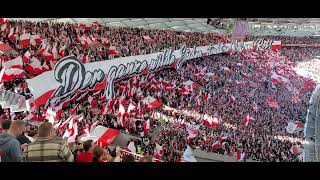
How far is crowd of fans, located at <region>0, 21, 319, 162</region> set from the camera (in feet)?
29.3

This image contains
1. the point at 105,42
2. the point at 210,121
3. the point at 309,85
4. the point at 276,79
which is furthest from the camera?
the point at 309,85

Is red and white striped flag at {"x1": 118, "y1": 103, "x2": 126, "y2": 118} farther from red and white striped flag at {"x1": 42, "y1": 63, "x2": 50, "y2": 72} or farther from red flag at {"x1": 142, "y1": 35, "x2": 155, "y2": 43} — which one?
red flag at {"x1": 142, "y1": 35, "x2": 155, "y2": 43}

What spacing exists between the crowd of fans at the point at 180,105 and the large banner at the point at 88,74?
29cm

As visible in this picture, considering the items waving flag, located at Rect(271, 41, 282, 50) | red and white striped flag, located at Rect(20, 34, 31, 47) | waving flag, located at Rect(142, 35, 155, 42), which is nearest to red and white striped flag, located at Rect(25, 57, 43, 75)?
red and white striped flag, located at Rect(20, 34, 31, 47)

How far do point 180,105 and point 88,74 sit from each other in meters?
5.72

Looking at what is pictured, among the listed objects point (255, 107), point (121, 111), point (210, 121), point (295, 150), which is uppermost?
point (255, 107)

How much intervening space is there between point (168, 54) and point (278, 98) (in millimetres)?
7418

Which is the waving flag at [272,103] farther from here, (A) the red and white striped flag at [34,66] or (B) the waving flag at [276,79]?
(A) the red and white striped flag at [34,66]

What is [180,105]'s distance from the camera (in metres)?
15.5

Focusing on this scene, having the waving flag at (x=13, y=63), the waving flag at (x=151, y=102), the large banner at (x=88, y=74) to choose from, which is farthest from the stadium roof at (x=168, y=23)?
the waving flag at (x=13, y=63)

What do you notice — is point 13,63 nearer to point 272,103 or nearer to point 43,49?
point 43,49

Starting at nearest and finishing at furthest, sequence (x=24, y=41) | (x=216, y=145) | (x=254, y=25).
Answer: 1. (x=24, y=41)
2. (x=216, y=145)
3. (x=254, y=25)

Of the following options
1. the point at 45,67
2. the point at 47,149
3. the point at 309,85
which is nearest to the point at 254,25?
the point at 309,85
